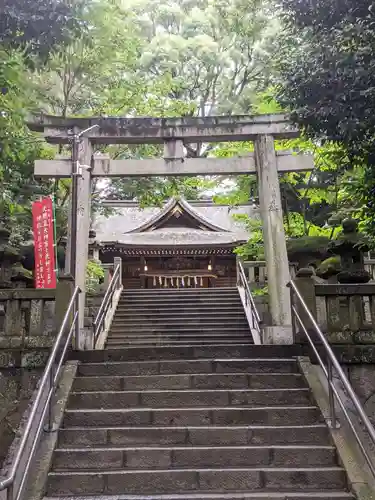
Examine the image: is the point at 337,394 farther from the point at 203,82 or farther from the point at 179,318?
the point at 203,82

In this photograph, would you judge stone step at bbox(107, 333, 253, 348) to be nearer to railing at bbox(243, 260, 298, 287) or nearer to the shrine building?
railing at bbox(243, 260, 298, 287)

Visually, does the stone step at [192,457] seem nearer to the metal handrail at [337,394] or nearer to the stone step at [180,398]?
the metal handrail at [337,394]

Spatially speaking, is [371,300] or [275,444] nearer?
[275,444]

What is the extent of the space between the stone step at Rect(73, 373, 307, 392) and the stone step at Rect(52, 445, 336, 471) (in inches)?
43.4

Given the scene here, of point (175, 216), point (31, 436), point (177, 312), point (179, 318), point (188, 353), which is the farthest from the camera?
point (175, 216)

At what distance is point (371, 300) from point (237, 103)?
2057cm

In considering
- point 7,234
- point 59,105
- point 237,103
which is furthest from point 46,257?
point 237,103

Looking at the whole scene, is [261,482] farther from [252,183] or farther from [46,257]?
[252,183]

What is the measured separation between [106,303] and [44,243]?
7.22ft

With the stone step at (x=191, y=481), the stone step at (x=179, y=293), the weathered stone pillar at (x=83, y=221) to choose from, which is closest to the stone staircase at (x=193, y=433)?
the stone step at (x=191, y=481)

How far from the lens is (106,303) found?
1143 centimetres

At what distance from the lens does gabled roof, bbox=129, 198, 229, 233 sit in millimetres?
20812

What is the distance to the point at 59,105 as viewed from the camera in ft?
41.9

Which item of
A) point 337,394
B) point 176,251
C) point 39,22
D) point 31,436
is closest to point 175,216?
point 176,251
